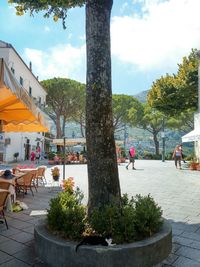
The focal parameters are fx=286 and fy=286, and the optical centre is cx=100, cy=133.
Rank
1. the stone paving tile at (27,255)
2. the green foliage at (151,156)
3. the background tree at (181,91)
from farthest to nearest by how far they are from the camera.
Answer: the green foliage at (151,156), the background tree at (181,91), the stone paving tile at (27,255)

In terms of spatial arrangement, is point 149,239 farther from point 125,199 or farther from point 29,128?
point 29,128

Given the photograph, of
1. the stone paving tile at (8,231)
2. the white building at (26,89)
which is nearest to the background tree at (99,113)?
the stone paving tile at (8,231)

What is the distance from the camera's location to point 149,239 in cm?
388

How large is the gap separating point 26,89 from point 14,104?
70.7 ft

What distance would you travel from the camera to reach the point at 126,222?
3.86 m

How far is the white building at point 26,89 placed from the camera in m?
25.2

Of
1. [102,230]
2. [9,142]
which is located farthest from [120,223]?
[9,142]

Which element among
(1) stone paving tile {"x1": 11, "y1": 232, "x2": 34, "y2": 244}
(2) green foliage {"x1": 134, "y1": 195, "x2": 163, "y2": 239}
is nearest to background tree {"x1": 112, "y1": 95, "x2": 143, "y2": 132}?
(1) stone paving tile {"x1": 11, "y1": 232, "x2": 34, "y2": 244}

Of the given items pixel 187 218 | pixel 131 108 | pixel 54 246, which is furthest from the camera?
pixel 131 108

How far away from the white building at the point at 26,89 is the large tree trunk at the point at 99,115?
61.0ft

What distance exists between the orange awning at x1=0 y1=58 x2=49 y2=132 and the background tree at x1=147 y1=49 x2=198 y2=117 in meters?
15.5

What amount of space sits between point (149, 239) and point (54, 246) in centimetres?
128

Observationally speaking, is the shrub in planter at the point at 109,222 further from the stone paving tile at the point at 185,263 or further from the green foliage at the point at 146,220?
the stone paving tile at the point at 185,263

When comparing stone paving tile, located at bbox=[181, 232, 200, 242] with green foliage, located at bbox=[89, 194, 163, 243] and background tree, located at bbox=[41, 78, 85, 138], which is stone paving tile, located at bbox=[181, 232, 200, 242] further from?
background tree, located at bbox=[41, 78, 85, 138]
